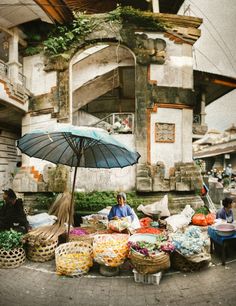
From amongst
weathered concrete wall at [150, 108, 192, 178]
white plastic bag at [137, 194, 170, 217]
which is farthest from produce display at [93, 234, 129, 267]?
weathered concrete wall at [150, 108, 192, 178]

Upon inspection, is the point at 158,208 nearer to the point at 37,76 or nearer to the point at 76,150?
the point at 76,150

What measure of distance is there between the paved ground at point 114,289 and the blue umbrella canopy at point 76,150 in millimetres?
2396

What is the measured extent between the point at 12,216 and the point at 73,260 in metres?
2.00

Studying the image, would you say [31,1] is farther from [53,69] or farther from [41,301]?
[41,301]

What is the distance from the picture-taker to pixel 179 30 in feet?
32.6

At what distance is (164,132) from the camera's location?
959cm

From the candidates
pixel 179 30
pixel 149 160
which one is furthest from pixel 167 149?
pixel 179 30

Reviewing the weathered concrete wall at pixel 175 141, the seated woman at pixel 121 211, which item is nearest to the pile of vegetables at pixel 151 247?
the seated woman at pixel 121 211

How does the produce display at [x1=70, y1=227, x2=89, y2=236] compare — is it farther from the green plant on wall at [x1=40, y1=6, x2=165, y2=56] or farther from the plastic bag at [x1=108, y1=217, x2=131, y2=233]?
the green plant on wall at [x1=40, y1=6, x2=165, y2=56]

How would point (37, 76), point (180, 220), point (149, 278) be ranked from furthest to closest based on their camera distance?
1. point (37, 76)
2. point (180, 220)
3. point (149, 278)

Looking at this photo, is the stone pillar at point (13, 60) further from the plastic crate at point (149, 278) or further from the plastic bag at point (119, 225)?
the plastic crate at point (149, 278)

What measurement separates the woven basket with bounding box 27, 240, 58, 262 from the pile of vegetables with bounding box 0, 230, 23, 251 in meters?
0.36

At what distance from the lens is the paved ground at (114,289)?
13.3ft

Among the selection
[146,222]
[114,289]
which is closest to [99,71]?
[146,222]
